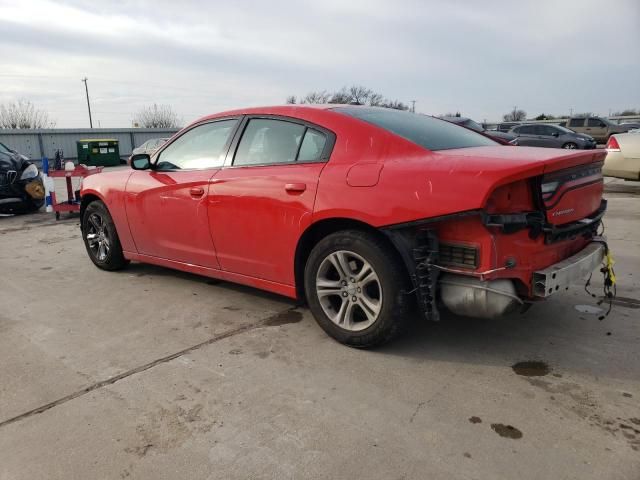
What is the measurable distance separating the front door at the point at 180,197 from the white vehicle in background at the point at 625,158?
8.65m

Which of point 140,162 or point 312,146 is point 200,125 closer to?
point 140,162

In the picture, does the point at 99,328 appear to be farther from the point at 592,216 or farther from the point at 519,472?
the point at 592,216

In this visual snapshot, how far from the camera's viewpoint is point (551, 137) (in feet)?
73.3

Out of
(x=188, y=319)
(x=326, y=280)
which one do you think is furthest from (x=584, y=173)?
(x=188, y=319)

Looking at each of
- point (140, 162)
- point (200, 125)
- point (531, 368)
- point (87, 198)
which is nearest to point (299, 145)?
point (200, 125)

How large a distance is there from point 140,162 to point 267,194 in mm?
1686

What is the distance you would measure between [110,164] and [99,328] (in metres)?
28.4

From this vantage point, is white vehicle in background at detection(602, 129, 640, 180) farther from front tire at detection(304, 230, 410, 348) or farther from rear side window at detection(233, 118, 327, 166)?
front tire at detection(304, 230, 410, 348)

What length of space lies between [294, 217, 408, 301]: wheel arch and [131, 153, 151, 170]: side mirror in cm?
192

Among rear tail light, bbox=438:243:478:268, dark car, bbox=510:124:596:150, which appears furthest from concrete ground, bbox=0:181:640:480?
dark car, bbox=510:124:596:150

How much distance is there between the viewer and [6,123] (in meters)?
50.6

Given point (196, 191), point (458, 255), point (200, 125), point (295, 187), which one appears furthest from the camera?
point (200, 125)

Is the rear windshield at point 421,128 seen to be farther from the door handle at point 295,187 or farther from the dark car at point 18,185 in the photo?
the dark car at point 18,185

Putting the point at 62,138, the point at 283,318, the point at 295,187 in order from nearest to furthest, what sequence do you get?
the point at 295,187, the point at 283,318, the point at 62,138
